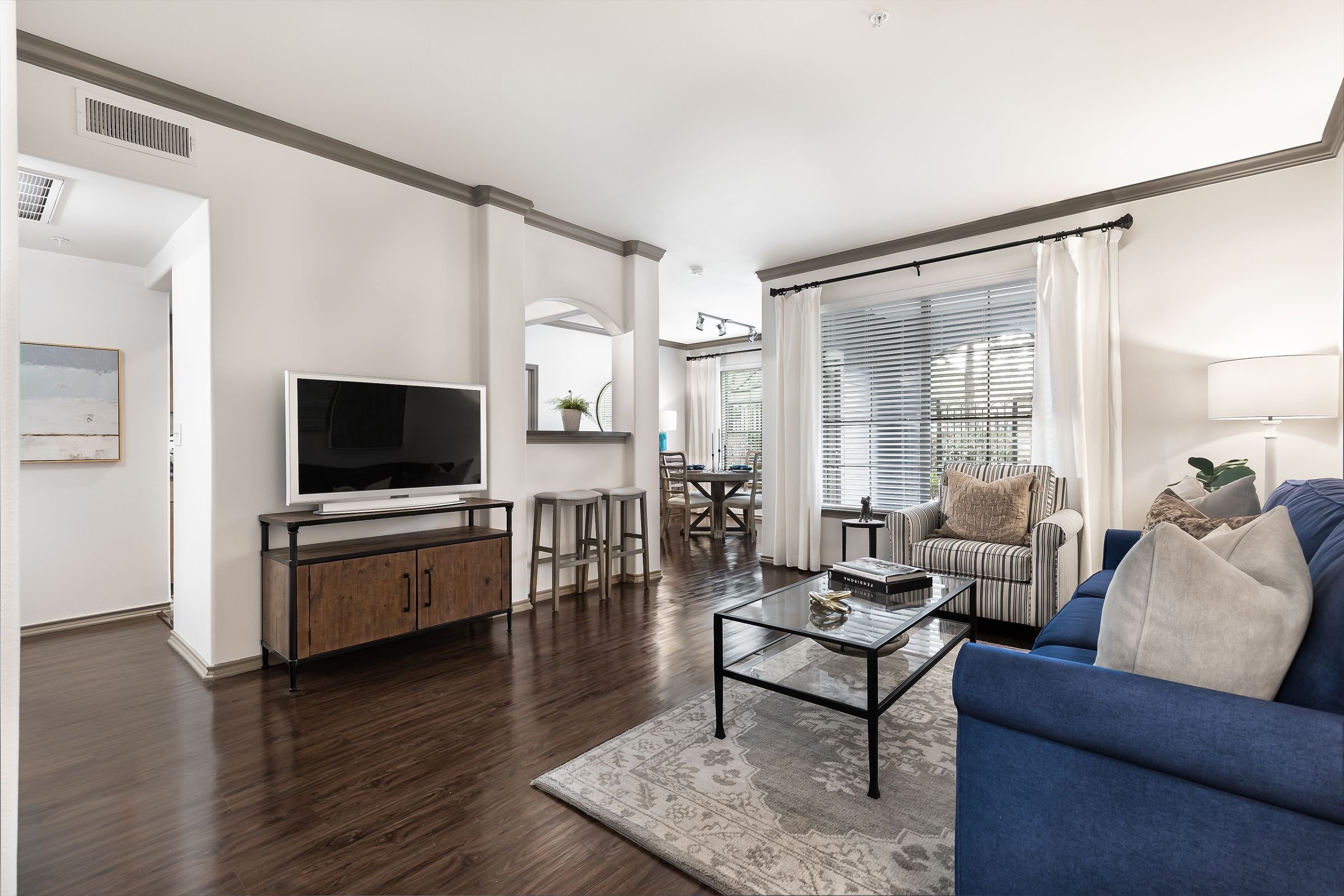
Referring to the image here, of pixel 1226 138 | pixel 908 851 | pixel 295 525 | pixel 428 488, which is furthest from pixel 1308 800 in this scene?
pixel 1226 138

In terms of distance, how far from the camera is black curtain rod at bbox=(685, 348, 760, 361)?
362 inches

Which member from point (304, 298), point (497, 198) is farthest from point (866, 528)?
point (304, 298)

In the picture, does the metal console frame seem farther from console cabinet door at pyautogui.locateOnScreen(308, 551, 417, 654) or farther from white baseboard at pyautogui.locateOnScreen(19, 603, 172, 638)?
white baseboard at pyautogui.locateOnScreen(19, 603, 172, 638)

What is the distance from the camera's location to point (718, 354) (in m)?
9.55

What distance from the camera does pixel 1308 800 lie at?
0.99 m

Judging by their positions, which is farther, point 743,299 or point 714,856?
point 743,299

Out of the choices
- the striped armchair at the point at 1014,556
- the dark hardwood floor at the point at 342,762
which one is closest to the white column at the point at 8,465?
the dark hardwood floor at the point at 342,762

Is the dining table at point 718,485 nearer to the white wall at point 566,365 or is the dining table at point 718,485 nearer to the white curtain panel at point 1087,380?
the white wall at point 566,365

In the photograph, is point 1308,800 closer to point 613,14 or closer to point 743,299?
point 613,14

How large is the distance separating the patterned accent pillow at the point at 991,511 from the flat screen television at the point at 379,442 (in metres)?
2.95

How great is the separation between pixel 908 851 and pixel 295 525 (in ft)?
8.75

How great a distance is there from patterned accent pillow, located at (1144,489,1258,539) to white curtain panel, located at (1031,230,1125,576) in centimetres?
129

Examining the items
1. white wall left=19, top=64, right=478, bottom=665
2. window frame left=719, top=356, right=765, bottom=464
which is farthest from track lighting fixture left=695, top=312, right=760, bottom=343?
white wall left=19, top=64, right=478, bottom=665

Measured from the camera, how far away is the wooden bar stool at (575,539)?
4.23 meters
